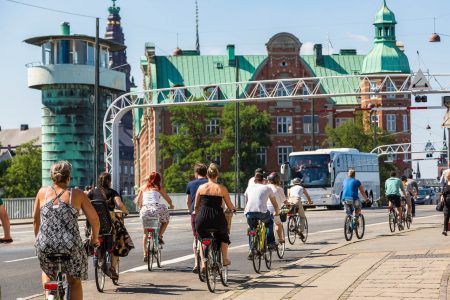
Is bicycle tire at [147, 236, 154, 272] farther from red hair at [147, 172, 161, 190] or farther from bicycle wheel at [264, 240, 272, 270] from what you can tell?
bicycle wheel at [264, 240, 272, 270]

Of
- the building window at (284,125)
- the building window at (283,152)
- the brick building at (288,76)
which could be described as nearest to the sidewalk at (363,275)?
the brick building at (288,76)

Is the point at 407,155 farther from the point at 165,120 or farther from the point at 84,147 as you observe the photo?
the point at 84,147

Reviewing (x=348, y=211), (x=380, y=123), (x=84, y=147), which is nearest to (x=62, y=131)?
(x=84, y=147)

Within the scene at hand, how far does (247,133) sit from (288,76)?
8570 millimetres

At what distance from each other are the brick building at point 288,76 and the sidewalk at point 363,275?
82.8m

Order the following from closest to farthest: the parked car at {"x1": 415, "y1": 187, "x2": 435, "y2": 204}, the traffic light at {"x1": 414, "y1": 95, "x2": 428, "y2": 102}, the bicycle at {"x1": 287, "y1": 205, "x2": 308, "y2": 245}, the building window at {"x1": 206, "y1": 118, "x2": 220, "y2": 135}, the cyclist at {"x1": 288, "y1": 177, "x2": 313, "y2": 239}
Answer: the cyclist at {"x1": 288, "y1": 177, "x2": 313, "y2": 239}
the bicycle at {"x1": 287, "y1": 205, "x2": 308, "y2": 245}
the traffic light at {"x1": 414, "y1": 95, "x2": 428, "y2": 102}
the parked car at {"x1": 415, "y1": 187, "x2": 435, "y2": 204}
the building window at {"x1": 206, "y1": 118, "x2": 220, "y2": 135}

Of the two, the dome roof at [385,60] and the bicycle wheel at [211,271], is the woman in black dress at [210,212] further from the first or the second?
the dome roof at [385,60]

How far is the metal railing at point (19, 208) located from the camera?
5950cm

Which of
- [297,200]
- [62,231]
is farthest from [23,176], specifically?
[62,231]

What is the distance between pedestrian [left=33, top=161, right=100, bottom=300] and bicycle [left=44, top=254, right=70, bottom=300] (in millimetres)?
28

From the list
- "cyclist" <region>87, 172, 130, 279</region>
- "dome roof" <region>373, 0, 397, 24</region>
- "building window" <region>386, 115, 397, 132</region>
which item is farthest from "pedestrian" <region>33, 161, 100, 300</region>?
"building window" <region>386, 115, 397, 132</region>

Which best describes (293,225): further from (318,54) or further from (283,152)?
(318,54)

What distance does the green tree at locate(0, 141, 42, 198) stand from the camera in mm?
117069

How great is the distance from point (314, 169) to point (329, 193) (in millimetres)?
1547
